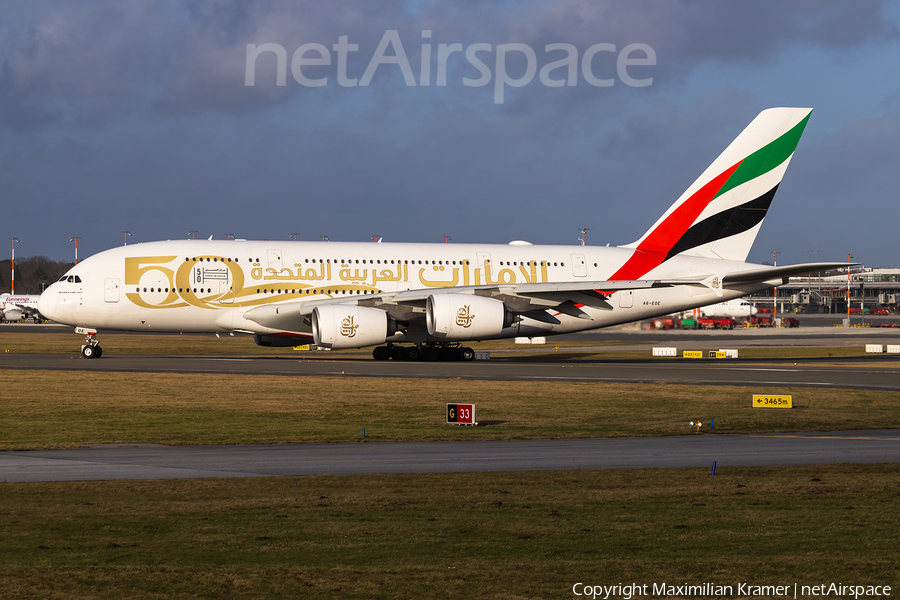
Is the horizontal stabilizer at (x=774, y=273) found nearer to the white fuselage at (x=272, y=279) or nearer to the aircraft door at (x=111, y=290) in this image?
the white fuselage at (x=272, y=279)

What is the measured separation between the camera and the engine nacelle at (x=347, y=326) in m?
36.6

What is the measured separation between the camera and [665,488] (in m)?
12.5

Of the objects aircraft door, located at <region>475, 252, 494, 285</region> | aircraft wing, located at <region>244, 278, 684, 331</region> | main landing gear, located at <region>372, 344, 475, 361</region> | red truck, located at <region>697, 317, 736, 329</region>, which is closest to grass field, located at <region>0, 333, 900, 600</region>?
aircraft wing, located at <region>244, 278, 684, 331</region>

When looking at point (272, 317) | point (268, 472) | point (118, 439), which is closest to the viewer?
point (268, 472)

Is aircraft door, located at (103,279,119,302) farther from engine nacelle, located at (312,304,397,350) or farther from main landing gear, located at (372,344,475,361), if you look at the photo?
main landing gear, located at (372,344,475,361)

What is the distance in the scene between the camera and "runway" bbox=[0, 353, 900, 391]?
102 feet

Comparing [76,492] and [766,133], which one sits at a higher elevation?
[766,133]

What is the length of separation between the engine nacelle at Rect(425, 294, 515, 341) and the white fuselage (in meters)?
2.17

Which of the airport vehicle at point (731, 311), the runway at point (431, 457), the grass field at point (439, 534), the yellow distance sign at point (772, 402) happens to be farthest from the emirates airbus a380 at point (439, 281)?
the airport vehicle at point (731, 311)

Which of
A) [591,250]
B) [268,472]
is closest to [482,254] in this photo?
[591,250]

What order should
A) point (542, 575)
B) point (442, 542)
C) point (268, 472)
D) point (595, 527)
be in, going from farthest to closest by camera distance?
point (268, 472) → point (595, 527) → point (442, 542) → point (542, 575)

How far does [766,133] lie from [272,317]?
24.6 metres

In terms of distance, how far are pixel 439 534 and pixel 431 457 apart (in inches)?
229

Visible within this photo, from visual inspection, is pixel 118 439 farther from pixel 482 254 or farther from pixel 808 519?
pixel 482 254
